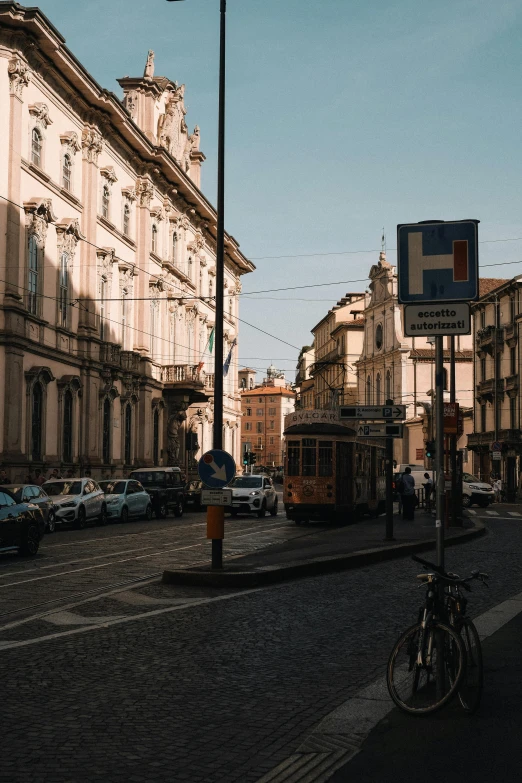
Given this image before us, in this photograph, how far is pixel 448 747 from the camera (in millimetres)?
6188

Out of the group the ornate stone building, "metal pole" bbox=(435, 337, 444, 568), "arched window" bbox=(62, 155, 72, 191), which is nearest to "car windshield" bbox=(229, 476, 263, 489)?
the ornate stone building

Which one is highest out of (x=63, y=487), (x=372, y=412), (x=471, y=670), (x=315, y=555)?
(x=372, y=412)

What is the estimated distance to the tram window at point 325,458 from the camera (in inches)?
1304

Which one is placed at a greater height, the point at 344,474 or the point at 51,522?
the point at 344,474

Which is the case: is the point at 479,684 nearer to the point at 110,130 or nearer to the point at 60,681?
the point at 60,681

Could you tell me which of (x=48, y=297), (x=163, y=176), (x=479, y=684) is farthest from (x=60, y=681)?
(x=163, y=176)

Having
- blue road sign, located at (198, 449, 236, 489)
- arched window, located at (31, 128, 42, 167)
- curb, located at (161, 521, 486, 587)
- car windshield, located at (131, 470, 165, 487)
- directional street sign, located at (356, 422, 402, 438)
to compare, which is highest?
arched window, located at (31, 128, 42, 167)

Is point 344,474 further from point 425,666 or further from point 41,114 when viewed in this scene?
point 425,666

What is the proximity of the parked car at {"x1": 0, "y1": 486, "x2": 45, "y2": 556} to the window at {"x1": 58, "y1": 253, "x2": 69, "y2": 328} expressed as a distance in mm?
19440

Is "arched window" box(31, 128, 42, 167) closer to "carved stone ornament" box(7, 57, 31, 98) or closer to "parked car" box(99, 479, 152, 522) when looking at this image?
"carved stone ornament" box(7, 57, 31, 98)

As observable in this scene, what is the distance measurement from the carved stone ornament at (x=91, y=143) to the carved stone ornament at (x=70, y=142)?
88 cm

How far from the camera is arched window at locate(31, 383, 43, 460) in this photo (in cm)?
3731

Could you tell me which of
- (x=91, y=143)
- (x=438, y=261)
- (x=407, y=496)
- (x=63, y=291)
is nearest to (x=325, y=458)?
(x=407, y=496)

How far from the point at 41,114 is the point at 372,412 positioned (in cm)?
2052
